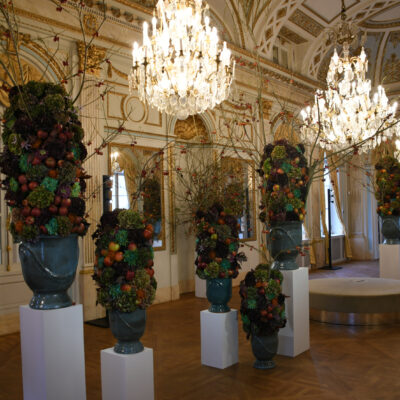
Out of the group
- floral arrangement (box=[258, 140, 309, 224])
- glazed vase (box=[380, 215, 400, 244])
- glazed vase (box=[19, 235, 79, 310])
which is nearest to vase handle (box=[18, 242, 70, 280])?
glazed vase (box=[19, 235, 79, 310])

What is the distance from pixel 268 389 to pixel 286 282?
125 cm

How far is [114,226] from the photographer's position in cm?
328

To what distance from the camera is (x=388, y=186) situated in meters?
8.78

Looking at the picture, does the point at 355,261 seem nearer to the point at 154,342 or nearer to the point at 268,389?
the point at 154,342

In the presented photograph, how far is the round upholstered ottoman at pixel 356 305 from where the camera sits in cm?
610

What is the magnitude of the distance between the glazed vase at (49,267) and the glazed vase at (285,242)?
102 inches

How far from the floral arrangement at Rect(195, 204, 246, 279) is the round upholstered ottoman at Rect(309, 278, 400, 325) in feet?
7.32

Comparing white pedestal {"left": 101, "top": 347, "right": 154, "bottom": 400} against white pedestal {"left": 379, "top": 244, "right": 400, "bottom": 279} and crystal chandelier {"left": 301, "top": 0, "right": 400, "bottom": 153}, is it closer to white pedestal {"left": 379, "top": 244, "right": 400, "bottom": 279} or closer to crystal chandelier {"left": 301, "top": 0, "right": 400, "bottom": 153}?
crystal chandelier {"left": 301, "top": 0, "right": 400, "bottom": 153}

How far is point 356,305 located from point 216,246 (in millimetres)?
2601

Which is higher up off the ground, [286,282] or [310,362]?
[286,282]

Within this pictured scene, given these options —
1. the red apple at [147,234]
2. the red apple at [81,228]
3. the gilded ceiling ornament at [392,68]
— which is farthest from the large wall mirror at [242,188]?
the gilded ceiling ornament at [392,68]

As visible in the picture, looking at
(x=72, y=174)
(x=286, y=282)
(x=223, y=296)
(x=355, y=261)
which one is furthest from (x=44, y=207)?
(x=355, y=261)

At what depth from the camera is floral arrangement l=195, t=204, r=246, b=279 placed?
4508 millimetres

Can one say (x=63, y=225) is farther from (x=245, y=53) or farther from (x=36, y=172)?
(x=245, y=53)
